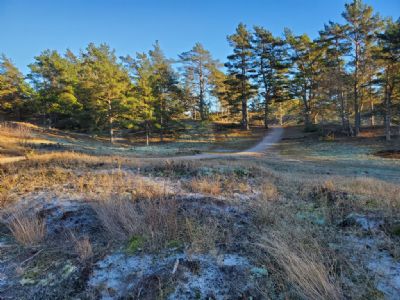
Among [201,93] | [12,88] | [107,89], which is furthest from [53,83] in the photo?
[201,93]

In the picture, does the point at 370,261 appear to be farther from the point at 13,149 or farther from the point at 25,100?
the point at 25,100

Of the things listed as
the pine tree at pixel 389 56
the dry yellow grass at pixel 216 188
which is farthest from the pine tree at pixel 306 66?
the dry yellow grass at pixel 216 188

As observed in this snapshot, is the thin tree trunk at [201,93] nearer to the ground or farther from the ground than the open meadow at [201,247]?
farther from the ground

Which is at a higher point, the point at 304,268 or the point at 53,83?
the point at 53,83

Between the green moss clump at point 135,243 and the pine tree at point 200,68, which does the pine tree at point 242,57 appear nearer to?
the pine tree at point 200,68

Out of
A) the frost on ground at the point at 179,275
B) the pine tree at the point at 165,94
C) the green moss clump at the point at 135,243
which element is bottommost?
the frost on ground at the point at 179,275

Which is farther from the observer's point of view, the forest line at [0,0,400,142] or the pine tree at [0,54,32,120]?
the pine tree at [0,54,32,120]

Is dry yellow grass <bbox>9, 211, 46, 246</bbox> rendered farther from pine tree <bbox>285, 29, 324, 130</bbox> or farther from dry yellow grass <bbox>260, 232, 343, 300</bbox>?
pine tree <bbox>285, 29, 324, 130</bbox>

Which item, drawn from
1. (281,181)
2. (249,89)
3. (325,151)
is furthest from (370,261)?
(249,89)

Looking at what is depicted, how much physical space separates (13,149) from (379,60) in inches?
1216

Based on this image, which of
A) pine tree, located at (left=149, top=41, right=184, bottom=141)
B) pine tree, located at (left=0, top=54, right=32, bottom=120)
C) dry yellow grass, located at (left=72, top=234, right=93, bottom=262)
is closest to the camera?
dry yellow grass, located at (left=72, top=234, right=93, bottom=262)

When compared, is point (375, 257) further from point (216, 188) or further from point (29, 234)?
point (29, 234)

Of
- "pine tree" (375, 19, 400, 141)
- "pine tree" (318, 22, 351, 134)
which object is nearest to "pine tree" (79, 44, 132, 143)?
"pine tree" (318, 22, 351, 134)

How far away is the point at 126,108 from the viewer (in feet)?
87.3
